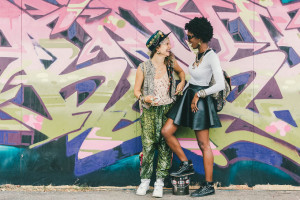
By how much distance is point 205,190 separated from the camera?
4.46 meters

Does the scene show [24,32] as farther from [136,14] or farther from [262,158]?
[262,158]

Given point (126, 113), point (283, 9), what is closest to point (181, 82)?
point (126, 113)

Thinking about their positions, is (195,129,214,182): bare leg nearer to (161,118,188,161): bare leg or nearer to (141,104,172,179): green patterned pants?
(161,118,188,161): bare leg

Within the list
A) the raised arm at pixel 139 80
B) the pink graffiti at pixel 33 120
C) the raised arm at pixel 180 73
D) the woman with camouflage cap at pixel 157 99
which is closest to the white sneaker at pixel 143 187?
the woman with camouflage cap at pixel 157 99

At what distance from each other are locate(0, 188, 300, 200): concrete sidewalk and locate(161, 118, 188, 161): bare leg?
0.53 meters

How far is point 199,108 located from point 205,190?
1.00 metres

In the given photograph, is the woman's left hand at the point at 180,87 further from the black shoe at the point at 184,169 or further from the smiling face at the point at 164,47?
the black shoe at the point at 184,169

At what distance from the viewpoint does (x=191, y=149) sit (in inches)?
192

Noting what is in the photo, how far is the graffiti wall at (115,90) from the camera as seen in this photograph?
4836mm

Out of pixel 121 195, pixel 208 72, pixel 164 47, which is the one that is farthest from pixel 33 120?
pixel 208 72

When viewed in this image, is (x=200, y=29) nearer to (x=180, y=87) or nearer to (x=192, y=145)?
(x=180, y=87)

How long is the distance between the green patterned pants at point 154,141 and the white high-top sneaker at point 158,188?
0.21ft

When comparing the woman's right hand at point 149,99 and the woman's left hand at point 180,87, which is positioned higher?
the woman's left hand at point 180,87

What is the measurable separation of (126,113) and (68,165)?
1.04 metres
